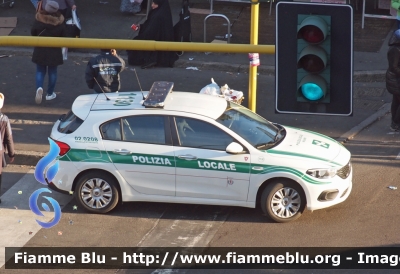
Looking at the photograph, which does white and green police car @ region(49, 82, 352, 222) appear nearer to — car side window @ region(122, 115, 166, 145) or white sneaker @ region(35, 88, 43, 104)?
car side window @ region(122, 115, 166, 145)

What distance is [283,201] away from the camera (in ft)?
32.7

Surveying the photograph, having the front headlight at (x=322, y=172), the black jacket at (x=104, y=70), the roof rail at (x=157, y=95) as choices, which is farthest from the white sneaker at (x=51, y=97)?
the front headlight at (x=322, y=172)

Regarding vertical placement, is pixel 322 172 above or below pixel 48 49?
below

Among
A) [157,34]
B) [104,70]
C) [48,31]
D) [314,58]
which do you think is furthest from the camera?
[157,34]

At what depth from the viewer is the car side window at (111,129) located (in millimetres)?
10180

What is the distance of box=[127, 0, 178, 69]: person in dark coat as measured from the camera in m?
16.2

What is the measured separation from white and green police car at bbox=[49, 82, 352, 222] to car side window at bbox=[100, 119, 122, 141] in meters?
0.01

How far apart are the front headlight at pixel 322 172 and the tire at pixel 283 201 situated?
0.82 ft

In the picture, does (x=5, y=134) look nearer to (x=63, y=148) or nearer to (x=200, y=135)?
(x=63, y=148)

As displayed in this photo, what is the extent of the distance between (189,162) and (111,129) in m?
1.15

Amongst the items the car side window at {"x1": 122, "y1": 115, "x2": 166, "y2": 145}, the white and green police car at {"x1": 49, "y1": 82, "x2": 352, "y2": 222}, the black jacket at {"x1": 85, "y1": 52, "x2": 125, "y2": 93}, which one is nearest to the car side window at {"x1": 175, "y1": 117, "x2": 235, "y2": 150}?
the white and green police car at {"x1": 49, "y1": 82, "x2": 352, "y2": 222}

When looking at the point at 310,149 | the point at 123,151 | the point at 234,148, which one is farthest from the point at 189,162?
the point at 310,149

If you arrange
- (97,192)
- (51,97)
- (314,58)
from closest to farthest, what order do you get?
1. (314,58)
2. (97,192)
3. (51,97)

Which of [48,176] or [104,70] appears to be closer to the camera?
[48,176]
